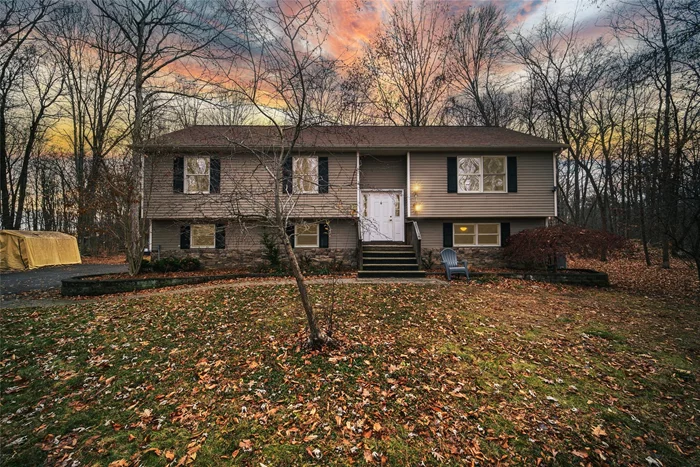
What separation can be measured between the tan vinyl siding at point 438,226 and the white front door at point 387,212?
0.94 m

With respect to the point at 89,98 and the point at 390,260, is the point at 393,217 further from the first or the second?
the point at 89,98

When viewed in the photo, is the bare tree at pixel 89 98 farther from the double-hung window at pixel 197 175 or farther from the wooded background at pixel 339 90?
the double-hung window at pixel 197 175

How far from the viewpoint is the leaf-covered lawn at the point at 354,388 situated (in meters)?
2.78

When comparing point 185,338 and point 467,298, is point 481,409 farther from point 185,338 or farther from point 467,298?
point 185,338

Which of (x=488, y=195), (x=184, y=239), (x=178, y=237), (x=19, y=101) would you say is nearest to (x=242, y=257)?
(x=184, y=239)

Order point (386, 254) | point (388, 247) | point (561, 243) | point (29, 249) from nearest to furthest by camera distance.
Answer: point (561, 243)
point (386, 254)
point (388, 247)
point (29, 249)

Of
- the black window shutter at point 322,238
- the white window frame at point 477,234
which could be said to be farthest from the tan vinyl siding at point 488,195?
the black window shutter at point 322,238

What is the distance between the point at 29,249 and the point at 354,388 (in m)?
20.9

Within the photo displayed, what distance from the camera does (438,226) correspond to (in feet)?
40.0

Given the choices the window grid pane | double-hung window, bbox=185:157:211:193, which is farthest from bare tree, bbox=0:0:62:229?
the window grid pane

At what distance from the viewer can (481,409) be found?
3.25m

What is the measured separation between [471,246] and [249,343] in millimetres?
10228

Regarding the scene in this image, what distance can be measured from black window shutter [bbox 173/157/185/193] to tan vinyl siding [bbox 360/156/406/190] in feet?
24.0

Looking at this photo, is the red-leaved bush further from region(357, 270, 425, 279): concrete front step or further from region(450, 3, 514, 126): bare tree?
region(450, 3, 514, 126): bare tree
